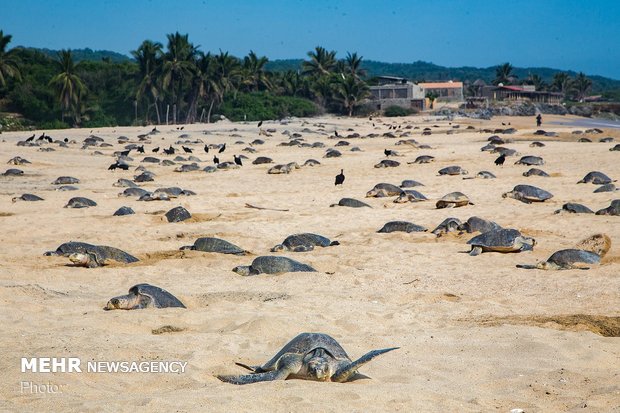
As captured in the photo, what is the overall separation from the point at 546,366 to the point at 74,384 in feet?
11.3

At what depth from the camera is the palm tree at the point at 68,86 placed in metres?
52.1

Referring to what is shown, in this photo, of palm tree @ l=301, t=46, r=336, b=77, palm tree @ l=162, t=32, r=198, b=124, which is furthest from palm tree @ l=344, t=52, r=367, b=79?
palm tree @ l=162, t=32, r=198, b=124

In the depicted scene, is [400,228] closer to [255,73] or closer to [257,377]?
[257,377]

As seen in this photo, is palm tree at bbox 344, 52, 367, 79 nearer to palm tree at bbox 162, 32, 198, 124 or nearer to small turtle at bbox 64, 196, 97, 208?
palm tree at bbox 162, 32, 198, 124

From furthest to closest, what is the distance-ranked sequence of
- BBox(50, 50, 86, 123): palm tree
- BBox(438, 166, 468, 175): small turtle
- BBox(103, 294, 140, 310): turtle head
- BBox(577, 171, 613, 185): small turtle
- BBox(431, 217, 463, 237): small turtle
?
BBox(50, 50, 86, 123): palm tree < BBox(438, 166, 468, 175): small turtle < BBox(577, 171, 613, 185): small turtle < BBox(431, 217, 463, 237): small turtle < BBox(103, 294, 140, 310): turtle head

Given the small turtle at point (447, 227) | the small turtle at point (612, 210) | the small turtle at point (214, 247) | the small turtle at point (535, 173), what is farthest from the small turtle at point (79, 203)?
the small turtle at point (535, 173)

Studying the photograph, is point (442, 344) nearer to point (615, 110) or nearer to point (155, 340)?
point (155, 340)

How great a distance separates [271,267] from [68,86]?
47.0 m

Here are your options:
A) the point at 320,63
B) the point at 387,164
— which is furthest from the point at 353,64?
the point at 387,164

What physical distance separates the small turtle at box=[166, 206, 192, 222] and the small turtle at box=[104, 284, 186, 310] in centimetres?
592

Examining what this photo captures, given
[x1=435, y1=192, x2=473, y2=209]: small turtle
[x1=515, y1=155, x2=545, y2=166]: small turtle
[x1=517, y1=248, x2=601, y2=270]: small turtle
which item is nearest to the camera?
[x1=517, y1=248, x2=601, y2=270]: small turtle

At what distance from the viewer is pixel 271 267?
364 inches

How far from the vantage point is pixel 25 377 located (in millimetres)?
4840

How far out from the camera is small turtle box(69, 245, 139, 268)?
941 cm
